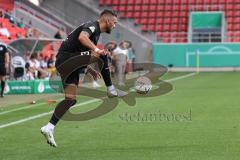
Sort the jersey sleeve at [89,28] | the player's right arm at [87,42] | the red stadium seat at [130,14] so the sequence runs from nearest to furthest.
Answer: the player's right arm at [87,42] → the jersey sleeve at [89,28] → the red stadium seat at [130,14]

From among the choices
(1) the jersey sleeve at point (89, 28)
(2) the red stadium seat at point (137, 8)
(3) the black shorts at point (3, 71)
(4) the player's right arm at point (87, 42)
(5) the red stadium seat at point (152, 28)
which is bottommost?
(3) the black shorts at point (3, 71)

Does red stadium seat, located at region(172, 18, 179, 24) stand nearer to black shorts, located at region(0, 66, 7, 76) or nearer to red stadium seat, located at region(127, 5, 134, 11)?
red stadium seat, located at region(127, 5, 134, 11)

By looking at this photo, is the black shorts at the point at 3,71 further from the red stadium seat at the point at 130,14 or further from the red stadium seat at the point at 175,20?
the red stadium seat at the point at 175,20

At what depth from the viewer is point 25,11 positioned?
39.4 meters

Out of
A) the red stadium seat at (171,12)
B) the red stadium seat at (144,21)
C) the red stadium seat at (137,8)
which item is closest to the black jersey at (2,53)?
the red stadium seat at (171,12)

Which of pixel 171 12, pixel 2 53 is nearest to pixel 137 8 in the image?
pixel 171 12

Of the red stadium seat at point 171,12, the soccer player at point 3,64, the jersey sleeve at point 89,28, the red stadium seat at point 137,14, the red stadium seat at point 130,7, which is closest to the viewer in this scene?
the jersey sleeve at point 89,28

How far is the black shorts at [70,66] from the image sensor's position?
1011 cm

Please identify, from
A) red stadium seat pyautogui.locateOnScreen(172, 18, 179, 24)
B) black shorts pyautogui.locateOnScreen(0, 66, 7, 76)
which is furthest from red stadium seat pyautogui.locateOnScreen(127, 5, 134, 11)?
black shorts pyautogui.locateOnScreen(0, 66, 7, 76)

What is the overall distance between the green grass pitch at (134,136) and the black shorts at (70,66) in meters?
0.93

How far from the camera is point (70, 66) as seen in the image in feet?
33.1

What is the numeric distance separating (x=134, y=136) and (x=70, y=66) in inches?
69.0

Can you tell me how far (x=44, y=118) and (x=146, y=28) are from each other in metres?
34.0

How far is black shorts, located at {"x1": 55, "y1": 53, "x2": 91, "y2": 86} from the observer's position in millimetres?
10109
